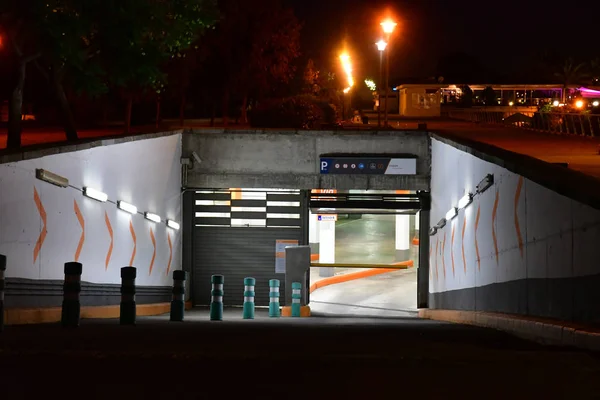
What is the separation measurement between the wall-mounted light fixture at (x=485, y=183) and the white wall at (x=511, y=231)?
0.09 metres

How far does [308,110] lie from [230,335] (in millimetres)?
31509

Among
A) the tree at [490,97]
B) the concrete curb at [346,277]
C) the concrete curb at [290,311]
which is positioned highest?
the tree at [490,97]

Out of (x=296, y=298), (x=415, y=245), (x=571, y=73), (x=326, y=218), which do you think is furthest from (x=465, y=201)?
(x=571, y=73)

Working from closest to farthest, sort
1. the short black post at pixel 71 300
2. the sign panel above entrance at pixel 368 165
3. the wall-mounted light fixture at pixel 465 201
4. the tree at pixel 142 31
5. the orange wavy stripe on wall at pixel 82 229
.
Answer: the short black post at pixel 71 300 < the orange wavy stripe on wall at pixel 82 229 < the wall-mounted light fixture at pixel 465 201 < the tree at pixel 142 31 < the sign panel above entrance at pixel 368 165

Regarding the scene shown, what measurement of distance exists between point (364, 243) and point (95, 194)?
17558 mm

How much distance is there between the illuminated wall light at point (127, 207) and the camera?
1777 centimetres

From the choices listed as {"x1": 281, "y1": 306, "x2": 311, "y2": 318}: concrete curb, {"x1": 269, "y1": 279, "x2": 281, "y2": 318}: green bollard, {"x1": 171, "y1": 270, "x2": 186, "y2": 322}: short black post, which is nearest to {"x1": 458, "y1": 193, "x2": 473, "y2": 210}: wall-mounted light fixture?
{"x1": 269, "y1": 279, "x2": 281, "y2": 318}: green bollard

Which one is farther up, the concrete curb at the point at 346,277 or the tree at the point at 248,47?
the tree at the point at 248,47

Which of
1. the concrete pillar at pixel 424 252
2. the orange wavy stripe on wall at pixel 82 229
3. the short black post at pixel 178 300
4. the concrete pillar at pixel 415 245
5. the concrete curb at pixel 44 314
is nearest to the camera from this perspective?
the concrete curb at pixel 44 314

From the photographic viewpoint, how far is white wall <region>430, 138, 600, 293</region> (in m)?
7.96

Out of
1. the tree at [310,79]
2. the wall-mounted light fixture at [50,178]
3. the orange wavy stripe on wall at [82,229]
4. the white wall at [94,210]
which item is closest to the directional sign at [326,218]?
the white wall at [94,210]

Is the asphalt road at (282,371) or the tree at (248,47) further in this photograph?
the tree at (248,47)

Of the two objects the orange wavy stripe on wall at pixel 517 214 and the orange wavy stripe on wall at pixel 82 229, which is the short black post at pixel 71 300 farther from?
the orange wavy stripe on wall at pixel 517 214

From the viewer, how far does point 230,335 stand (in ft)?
27.8
